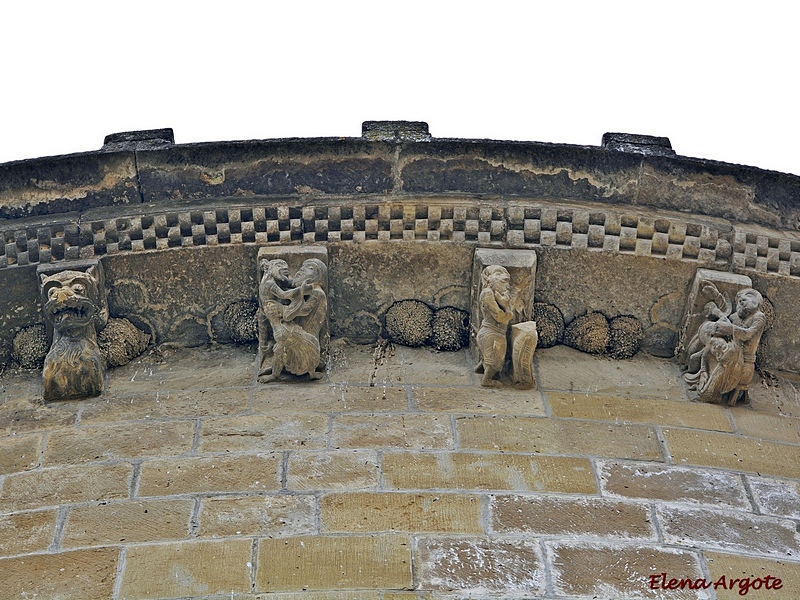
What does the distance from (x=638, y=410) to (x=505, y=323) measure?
3.02 ft

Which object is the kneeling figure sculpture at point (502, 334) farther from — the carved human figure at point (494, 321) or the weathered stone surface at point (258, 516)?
the weathered stone surface at point (258, 516)

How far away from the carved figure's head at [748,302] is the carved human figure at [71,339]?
3.79m

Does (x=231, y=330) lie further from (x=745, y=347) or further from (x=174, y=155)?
(x=745, y=347)

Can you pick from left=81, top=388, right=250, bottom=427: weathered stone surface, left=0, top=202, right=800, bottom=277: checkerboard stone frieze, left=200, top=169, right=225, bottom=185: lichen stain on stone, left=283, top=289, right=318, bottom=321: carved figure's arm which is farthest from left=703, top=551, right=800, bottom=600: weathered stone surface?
left=200, top=169, right=225, bottom=185: lichen stain on stone

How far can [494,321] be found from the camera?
343 inches

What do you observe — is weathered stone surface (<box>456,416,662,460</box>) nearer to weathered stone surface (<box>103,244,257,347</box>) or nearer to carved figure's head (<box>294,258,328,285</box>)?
carved figure's head (<box>294,258,328,285</box>)

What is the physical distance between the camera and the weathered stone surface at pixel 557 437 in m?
8.22

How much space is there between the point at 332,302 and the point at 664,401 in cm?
210

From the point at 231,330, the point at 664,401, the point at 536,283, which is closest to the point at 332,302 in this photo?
the point at 231,330

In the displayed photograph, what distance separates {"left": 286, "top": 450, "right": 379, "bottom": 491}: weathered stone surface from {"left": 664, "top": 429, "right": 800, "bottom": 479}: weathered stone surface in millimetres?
1696

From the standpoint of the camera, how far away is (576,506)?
775cm

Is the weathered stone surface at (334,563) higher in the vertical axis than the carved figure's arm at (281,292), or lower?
lower

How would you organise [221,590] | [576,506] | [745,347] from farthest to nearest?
[745,347]
[576,506]
[221,590]

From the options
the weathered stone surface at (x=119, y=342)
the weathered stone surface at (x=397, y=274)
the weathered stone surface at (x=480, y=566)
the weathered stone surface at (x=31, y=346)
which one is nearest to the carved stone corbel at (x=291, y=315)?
the weathered stone surface at (x=397, y=274)
